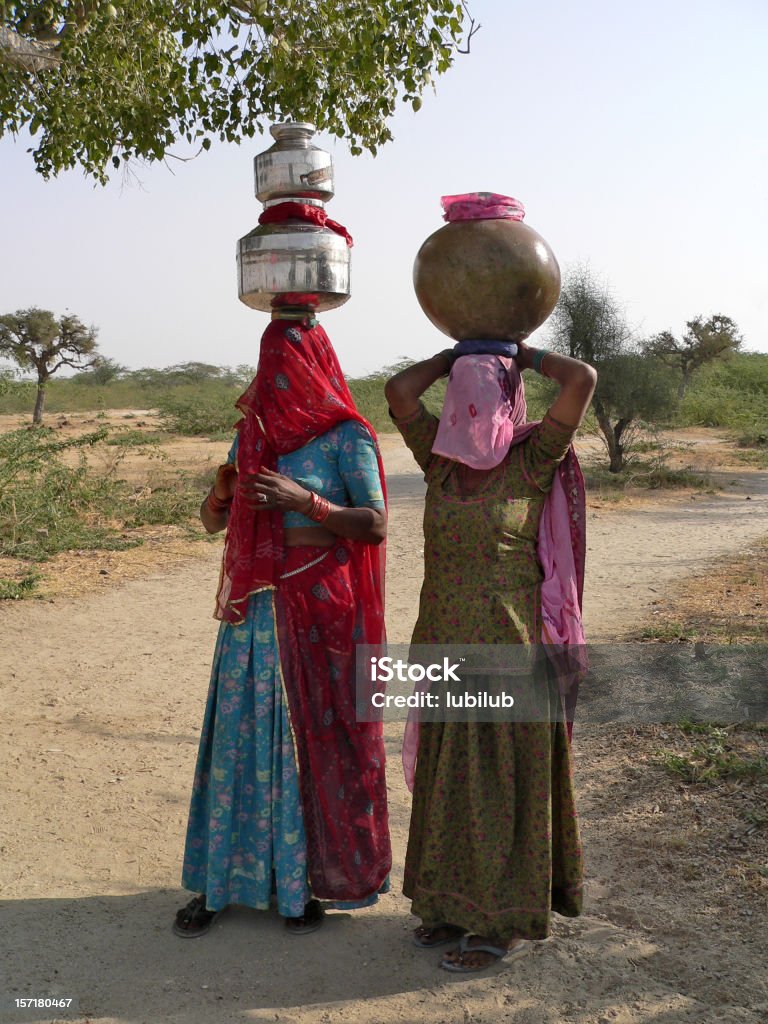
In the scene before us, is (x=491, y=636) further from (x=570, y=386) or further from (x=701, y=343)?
(x=701, y=343)

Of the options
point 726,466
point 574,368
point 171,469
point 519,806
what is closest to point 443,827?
point 519,806

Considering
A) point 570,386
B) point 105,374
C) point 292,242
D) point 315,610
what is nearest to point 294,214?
point 292,242

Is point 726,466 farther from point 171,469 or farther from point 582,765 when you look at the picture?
point 582,765

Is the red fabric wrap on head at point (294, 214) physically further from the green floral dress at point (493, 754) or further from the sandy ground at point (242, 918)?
the sandy ground at point (242, 918)

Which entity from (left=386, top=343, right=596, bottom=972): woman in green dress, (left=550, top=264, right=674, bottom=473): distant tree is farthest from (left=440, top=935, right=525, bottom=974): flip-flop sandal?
(left=550, top=264, right=674, bottom=473): distant tree

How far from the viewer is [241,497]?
8.92 ft

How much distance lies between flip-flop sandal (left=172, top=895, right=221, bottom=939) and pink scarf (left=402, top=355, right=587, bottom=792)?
48.0 inches

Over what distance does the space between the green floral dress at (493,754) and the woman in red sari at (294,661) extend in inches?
9.2

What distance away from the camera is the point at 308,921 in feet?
9.23

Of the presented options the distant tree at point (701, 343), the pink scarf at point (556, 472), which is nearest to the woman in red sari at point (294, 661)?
the pink scarf at point (556, 472)

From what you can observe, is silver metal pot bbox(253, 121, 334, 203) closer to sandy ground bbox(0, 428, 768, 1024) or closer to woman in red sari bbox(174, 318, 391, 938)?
woman in red sari bbox(174, 318, 391, 938)

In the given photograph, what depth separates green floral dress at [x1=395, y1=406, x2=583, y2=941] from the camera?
2.53 meters

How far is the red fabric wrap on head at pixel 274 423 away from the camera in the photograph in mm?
2701

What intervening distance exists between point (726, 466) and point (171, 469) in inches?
344
